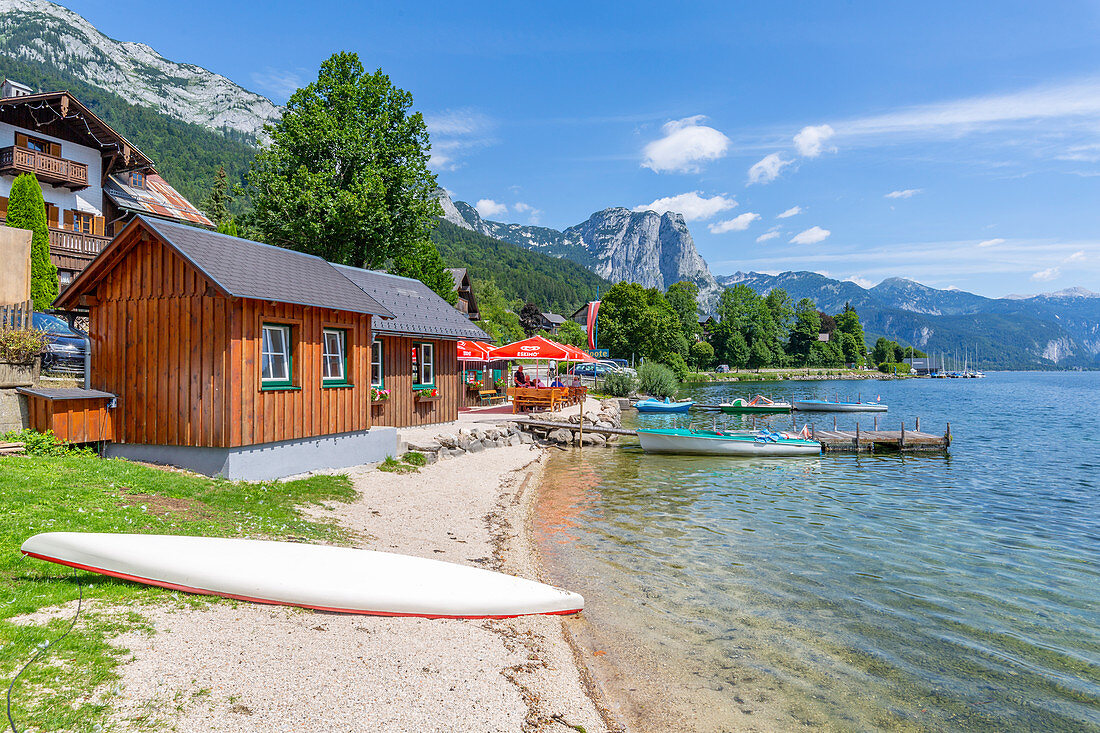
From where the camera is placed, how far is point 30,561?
575cm

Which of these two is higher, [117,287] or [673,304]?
[673,304]

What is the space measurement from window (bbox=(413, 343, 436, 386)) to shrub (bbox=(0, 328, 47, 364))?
1050cm

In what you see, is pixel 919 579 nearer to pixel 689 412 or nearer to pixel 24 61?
pixel 689 412

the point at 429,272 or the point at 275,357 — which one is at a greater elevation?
the point at 429,272

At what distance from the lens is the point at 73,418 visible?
36.7 ft

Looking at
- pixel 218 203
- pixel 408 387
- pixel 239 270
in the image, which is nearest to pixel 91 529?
pixel 239 270

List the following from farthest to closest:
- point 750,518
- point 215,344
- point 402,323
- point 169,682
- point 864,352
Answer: point 864,352, point 402,323, point 750,518, point 215,344, point 169,682

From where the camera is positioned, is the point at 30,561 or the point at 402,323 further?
the point at 402,323

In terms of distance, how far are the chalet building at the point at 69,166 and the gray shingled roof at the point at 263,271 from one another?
19640 millimetres

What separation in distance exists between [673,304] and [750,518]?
98130 mm

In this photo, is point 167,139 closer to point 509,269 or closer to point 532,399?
point 509,269

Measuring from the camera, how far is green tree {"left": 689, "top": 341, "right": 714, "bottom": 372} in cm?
10588

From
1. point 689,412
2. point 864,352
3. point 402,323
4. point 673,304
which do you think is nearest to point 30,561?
point 402,323

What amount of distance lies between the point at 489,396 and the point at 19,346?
22687 mm
